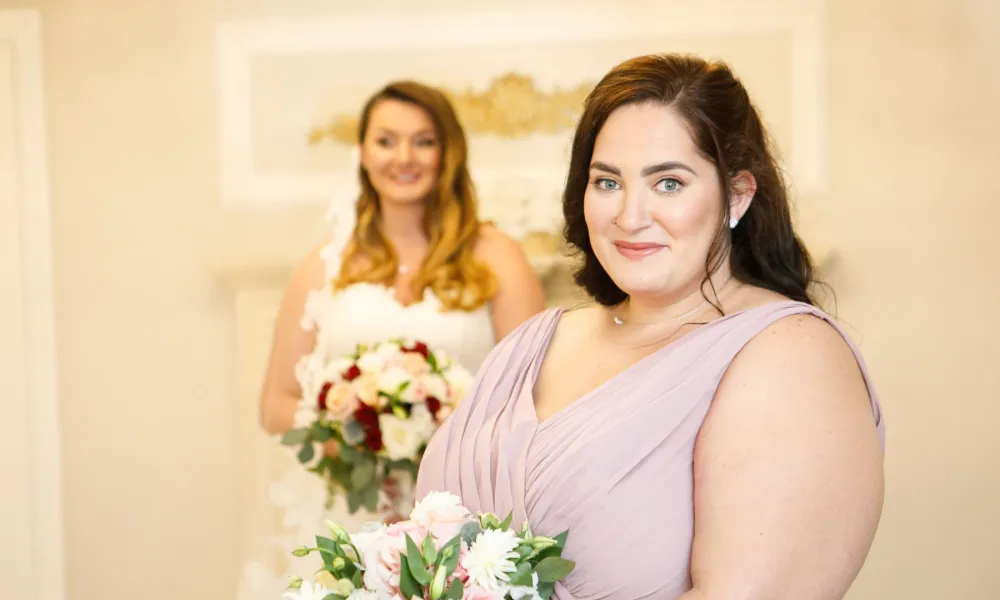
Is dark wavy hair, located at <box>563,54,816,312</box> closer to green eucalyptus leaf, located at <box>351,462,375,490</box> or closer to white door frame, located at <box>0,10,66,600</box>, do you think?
green eucalyptus leaf, located at <box>351,462,375,490</box>

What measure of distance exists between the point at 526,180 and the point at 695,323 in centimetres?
211

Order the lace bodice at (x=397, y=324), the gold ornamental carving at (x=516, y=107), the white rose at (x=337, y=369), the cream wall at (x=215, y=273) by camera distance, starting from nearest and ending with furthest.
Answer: the white rose at (x=337, y=369) < the lace bodice at (x=397, y=324) < the cream wall at (x=215, y=273) < the gold ornamental carving at (x=516, y=107)

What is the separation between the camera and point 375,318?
334 centimetres

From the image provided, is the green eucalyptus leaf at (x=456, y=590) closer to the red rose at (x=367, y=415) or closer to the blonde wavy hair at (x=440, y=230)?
the red rose at (x=367, y=415)

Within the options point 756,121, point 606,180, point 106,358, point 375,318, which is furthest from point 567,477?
point 106,358

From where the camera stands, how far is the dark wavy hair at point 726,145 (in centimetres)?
179

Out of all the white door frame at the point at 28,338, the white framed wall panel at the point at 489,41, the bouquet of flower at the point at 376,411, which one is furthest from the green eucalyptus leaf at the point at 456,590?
the white door frame at the point at 28,338

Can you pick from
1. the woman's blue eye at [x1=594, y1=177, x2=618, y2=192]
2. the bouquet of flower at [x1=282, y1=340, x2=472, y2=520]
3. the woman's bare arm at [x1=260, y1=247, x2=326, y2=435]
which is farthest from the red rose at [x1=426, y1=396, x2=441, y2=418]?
the woman's blue eye at [x1=594, y1=177, x2=618, y2=192]

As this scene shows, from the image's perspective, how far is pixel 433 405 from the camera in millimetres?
2922

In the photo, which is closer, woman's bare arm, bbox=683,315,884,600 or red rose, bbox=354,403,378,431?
woman's bare arm, bbox=683,315,884,600

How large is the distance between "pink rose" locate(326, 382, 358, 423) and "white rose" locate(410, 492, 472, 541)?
1270mm

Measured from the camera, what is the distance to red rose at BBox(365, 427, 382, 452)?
2938mm

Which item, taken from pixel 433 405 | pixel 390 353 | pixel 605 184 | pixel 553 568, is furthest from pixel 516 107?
pixel 553 568

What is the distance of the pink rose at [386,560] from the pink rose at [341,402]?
134 centimetres
